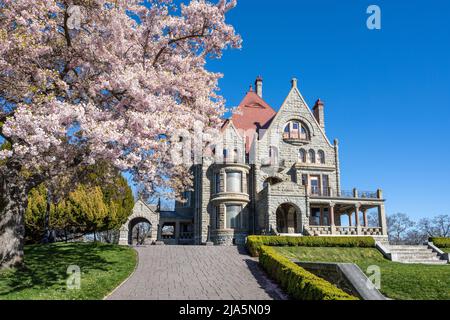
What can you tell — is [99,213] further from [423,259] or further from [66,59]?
[423,259]

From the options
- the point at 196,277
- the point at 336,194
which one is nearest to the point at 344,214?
Answer: the point at 336,194

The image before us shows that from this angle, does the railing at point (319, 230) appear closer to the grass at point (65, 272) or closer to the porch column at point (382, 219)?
the porch column at point (382, 219)

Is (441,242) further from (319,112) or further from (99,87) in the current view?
(99,87)

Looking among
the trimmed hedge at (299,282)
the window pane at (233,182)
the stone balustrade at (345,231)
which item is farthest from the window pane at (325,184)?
the trimmed hedge at (299,282)

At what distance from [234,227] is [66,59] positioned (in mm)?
22319

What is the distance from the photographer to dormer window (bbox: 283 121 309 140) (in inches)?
1544

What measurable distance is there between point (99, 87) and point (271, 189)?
69.1 ft

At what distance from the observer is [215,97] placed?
1953 centimetres

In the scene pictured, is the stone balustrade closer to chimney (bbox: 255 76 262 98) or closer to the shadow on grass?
the shadow on grass

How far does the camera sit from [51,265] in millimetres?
18844

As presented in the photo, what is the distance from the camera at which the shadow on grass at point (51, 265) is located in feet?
49.1

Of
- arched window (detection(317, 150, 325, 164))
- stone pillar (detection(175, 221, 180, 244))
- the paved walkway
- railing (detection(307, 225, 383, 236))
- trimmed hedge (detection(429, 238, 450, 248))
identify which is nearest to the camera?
the paved walkway

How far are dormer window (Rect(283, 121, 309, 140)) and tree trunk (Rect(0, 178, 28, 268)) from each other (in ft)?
87.1

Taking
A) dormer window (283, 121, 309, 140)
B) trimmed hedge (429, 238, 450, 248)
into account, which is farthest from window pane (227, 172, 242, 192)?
trimmed hedge (429, 238, 450, 248)
